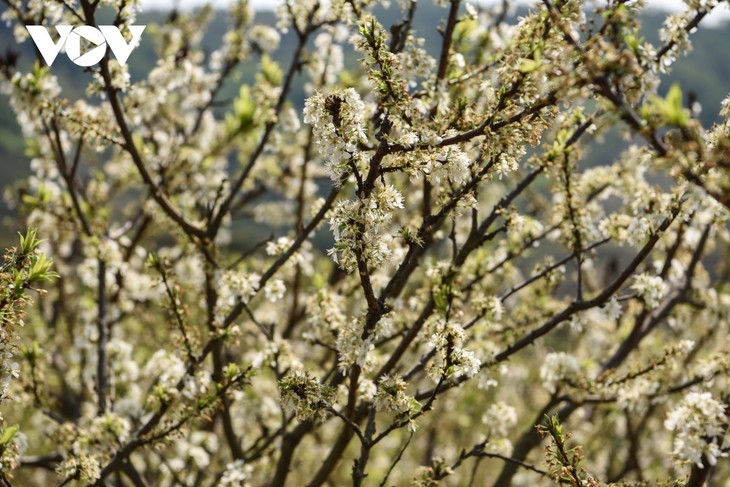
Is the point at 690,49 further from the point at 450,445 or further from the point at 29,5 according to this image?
the point at 450,445

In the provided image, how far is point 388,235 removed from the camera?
9.84 feet

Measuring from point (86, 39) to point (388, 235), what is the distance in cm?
316

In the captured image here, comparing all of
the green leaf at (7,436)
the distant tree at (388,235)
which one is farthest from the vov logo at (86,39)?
the green leaf at (7,436)

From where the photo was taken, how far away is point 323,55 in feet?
22.5

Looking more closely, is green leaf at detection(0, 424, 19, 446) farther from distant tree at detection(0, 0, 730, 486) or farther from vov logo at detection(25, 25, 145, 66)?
vov logo at detection(25, 25, 145, 66)

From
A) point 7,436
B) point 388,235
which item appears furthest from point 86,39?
point 388,235

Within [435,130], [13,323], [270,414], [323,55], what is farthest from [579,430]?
[13,323]

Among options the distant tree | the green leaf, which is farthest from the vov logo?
the green leaf

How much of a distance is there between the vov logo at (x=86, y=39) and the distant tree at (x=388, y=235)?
0.12 m

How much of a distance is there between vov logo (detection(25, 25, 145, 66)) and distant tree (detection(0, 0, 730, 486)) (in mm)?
116

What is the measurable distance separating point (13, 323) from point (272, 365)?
237 centimetres

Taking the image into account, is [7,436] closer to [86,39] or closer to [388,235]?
[388,235]

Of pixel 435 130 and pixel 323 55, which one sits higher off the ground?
pixel 323 55

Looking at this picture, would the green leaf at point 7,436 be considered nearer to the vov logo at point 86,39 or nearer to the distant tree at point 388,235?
the distant tree at point 388,235
